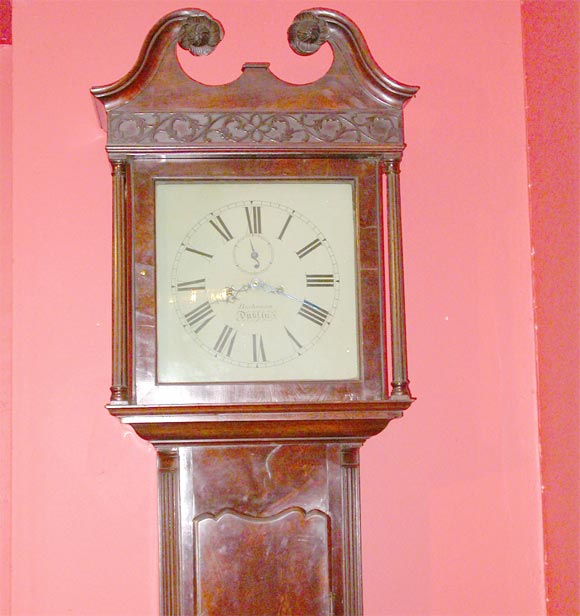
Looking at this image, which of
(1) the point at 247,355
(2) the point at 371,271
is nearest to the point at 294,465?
(1) the point at 247,355

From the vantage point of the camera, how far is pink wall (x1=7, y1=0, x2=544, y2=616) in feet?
5.77

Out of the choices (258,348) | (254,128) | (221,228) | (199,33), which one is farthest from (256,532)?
(199,33)

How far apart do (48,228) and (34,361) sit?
259mm

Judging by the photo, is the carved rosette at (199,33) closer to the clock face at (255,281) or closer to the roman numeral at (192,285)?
the clock face at (255,281)

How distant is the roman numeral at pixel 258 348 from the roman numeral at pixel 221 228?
7.1 inches

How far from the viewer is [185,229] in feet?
5.36

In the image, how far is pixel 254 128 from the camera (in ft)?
5.37

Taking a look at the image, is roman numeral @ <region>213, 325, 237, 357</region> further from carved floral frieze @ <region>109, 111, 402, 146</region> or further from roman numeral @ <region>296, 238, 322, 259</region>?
carved floral frieze @ <region>109, 111, 402, 146</region>

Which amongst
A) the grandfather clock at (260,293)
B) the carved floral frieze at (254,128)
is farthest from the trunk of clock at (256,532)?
the carved floral frieze at (254,128)

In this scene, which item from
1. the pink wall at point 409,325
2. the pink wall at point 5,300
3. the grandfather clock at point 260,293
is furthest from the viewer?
the pink wall at point 5,300

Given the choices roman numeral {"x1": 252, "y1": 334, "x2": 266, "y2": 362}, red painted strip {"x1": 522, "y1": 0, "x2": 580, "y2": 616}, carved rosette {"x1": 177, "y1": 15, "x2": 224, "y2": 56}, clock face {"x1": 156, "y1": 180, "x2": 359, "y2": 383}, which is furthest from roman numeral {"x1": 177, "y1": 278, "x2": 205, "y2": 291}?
red painted strip {"x1": 522, "y1": 0, "x2": 580, "y2": 616}

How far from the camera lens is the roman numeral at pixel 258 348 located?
1.61 m

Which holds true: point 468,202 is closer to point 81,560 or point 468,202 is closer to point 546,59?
point 546,59

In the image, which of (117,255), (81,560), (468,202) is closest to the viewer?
(117,255)
